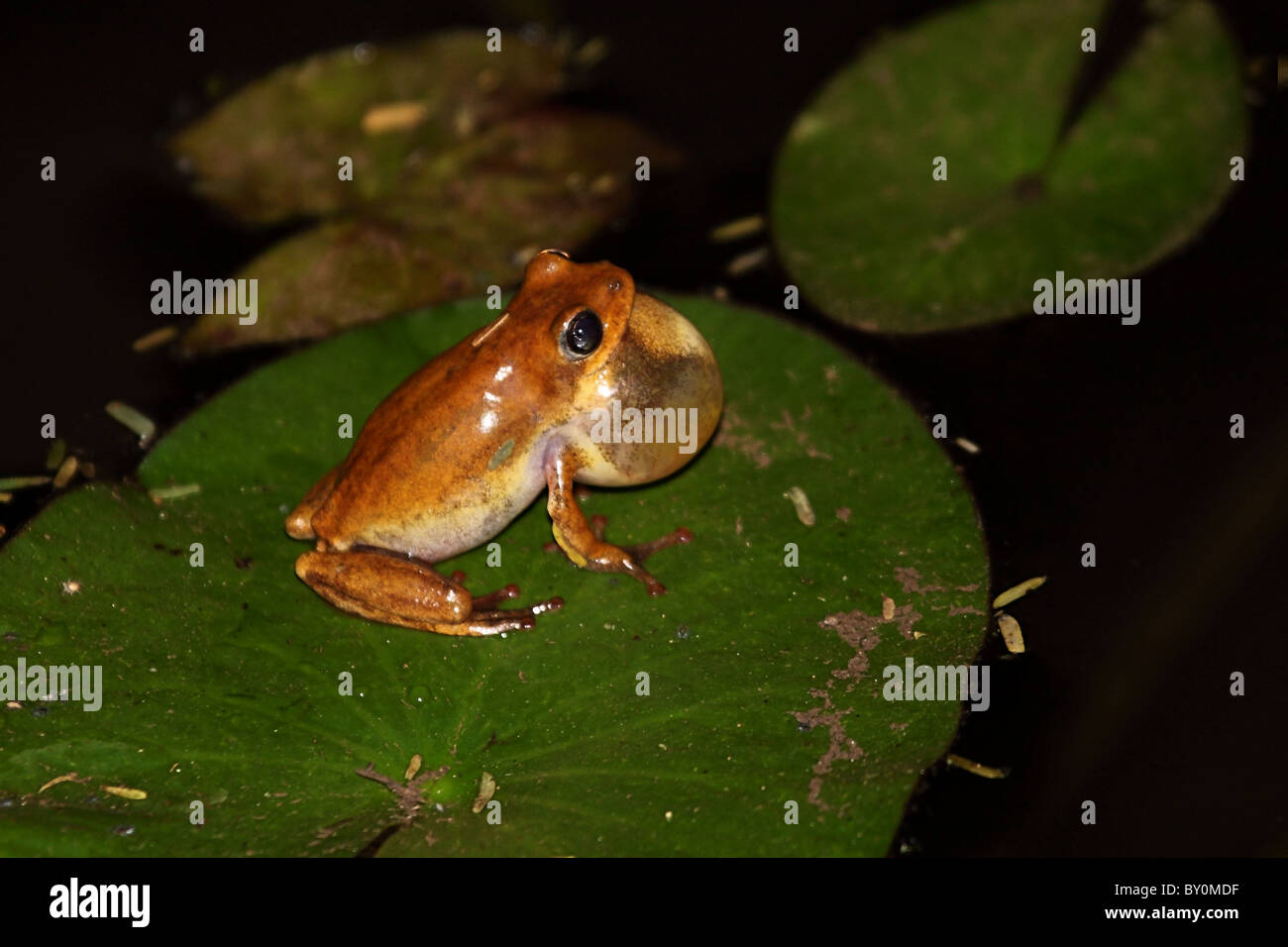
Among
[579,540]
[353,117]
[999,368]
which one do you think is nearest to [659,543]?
[579,540]

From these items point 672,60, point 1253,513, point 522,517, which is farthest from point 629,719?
point 672,60

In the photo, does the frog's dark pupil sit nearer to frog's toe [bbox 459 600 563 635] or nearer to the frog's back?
the frog's back

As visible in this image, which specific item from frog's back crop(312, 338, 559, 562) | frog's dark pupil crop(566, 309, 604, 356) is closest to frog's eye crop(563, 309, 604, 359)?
frog's dark pupil crop(566, 309, 604, 356)

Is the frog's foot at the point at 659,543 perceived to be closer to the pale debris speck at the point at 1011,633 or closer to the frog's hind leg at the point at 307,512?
the frog's hind leg at the point at 307,512

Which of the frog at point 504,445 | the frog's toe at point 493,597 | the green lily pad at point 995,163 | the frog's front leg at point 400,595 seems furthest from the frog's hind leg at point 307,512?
the green lily pad at point 995,163

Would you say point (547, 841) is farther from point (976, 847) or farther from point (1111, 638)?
point (1111, 638)

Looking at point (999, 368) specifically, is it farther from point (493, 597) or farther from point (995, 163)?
point (493, 597)
